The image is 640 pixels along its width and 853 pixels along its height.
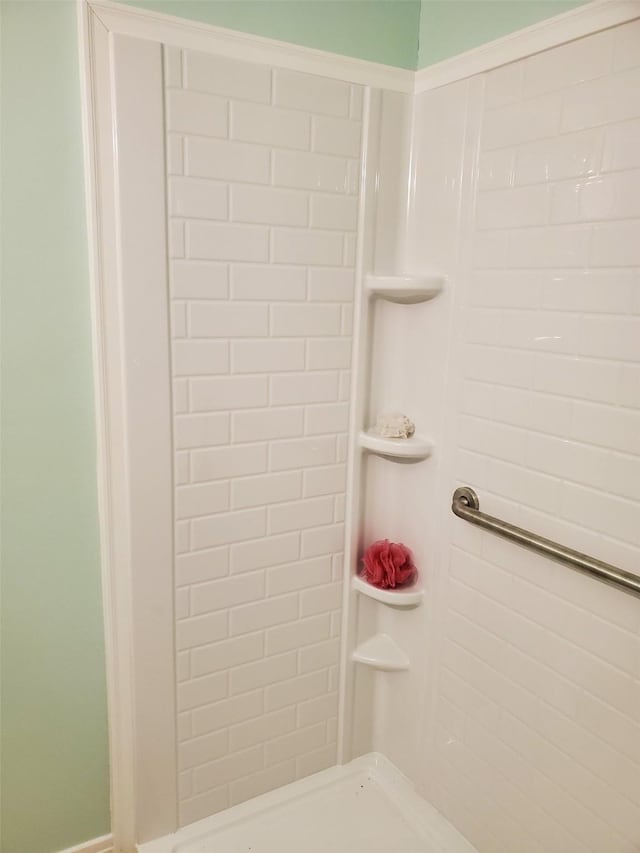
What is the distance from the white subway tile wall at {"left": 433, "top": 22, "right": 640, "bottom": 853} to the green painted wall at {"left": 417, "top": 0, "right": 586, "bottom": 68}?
8cm

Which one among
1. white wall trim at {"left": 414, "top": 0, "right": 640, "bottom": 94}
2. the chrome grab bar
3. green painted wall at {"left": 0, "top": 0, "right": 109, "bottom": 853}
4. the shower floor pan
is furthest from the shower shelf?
white wall trim at {"left": 414, "top": 0, "right": 640, "bottom": 94}

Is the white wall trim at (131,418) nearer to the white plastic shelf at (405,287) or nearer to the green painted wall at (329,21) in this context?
the green painted wall at (329,21)

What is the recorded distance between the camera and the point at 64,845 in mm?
1412

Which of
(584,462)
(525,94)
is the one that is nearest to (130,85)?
(525,94)

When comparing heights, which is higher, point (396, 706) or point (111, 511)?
point (111, 511)

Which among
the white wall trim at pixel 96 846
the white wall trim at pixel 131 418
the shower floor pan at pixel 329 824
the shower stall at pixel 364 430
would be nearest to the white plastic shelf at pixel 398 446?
the shower stall at pixel 364 430

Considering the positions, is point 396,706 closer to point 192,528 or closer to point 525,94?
point 192,528

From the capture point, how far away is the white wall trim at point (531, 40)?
3.27ft

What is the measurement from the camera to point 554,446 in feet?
3.81

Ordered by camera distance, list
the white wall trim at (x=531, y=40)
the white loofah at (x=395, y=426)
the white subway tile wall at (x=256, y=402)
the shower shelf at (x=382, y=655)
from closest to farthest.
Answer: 1. the white wall trim at (x=531, y=40)
2. the white subway tile wall at (x=256, y=402)
3. the white loofah at (x=395, y=426)
4. the shower shelf at (x=382, y=655)

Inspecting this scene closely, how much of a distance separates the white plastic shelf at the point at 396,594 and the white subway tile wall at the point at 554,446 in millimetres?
112

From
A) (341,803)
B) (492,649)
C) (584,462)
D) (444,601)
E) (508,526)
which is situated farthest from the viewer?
(341,803)

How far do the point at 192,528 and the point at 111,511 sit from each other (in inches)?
6.9

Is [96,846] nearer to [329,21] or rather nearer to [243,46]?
[243,46]
